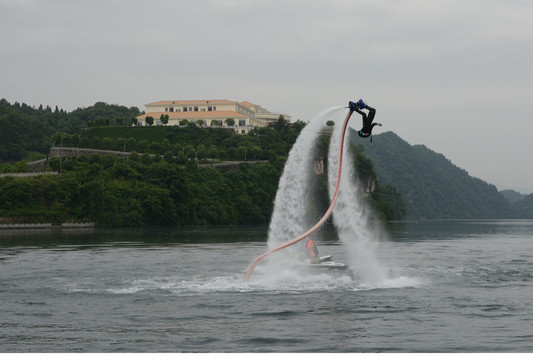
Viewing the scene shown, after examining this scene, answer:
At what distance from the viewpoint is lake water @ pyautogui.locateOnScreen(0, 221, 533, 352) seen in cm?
2020

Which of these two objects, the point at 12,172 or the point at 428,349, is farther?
the point at 12,172

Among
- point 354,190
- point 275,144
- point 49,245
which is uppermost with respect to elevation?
point 275,144

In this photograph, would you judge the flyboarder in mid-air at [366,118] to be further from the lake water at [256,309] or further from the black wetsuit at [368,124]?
the lake water at [256,309]

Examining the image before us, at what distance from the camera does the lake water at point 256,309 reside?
20.2 metres

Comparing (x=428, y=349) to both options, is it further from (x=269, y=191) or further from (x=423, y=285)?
(x=269, y=191)

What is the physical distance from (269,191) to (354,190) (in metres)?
118

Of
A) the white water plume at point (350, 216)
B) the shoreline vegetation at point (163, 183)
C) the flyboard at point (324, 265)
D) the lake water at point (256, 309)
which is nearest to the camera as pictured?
the lake water at point (256, 309)

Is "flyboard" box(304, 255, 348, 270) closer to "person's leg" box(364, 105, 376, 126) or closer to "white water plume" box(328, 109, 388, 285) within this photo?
"white water plume" box(328, 109, 388, 285)

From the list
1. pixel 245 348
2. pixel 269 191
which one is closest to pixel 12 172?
pixel 269 191

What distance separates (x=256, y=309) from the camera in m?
26.0

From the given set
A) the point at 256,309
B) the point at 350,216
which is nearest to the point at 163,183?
the point at 350,216

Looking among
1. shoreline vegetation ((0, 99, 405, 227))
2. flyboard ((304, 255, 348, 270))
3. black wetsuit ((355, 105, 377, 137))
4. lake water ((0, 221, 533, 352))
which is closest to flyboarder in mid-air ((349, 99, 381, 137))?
black wetsuit ((355, 105, 377, 137))

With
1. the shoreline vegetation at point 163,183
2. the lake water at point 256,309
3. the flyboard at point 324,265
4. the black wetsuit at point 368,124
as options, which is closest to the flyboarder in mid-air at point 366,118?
the black wetsuit at point 368,124
